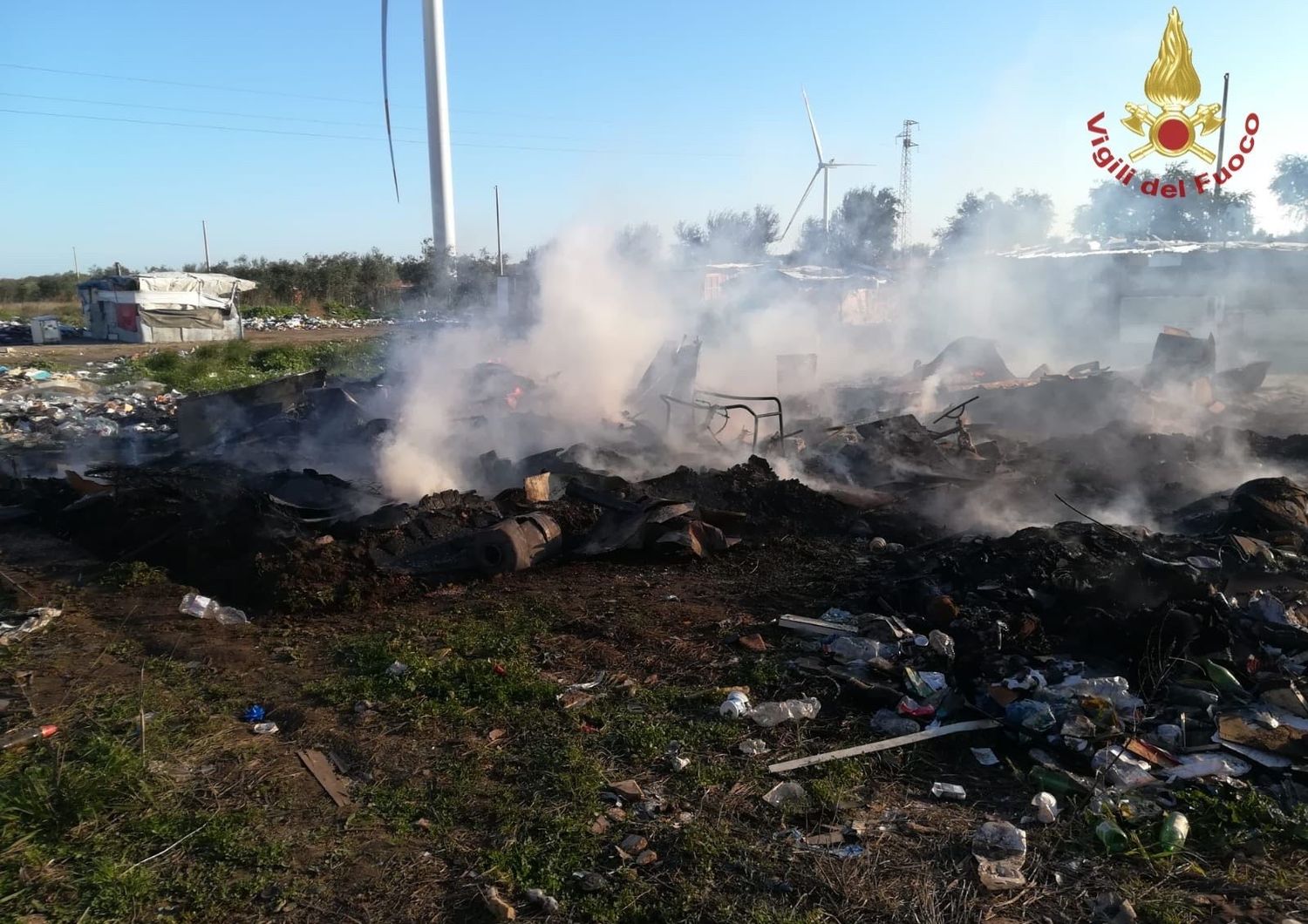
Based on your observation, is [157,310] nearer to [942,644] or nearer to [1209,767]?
[942,644]

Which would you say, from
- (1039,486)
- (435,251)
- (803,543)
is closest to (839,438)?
(1039,486)

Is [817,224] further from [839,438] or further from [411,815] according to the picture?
[411,815]

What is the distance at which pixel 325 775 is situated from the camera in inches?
132

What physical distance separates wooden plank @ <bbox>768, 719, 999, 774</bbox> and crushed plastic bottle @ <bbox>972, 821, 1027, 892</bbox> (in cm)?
59

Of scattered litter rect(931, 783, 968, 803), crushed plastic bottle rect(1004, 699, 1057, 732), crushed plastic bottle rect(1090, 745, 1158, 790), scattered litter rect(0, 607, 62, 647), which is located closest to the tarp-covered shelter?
scattered litter rect(0, 607, 62, 647)

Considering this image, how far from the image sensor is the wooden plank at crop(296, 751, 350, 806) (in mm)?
3221

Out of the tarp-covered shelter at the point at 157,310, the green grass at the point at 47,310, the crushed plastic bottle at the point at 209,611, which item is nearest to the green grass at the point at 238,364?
the tarp-covered shelter at the point at 157,310

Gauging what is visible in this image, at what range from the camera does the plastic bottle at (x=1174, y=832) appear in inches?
112

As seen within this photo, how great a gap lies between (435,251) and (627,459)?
1883 centimetres

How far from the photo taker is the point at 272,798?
3.19m

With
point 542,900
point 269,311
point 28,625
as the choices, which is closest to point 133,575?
point 28,625

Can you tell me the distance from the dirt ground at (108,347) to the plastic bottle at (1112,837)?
73.4ft

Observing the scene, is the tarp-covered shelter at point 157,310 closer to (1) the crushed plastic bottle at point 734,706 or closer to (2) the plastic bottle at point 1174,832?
(1) the crushed plastic bottle at point 734,706

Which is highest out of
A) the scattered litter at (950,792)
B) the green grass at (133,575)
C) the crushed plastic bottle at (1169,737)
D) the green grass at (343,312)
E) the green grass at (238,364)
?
the green grass at (343,312)
